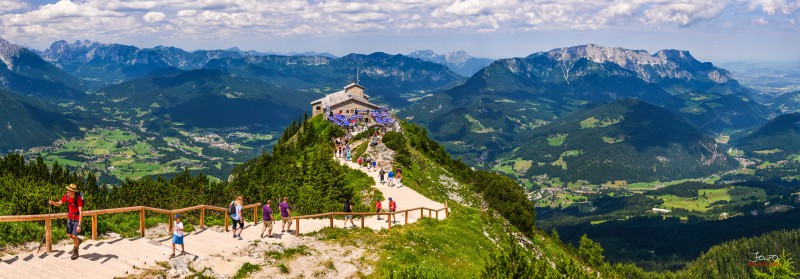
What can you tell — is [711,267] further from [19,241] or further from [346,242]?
[19,241]

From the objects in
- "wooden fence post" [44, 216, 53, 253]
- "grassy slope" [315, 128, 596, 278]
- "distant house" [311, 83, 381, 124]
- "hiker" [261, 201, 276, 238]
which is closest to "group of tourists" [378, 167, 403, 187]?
"grassy slope" [315, 128, 596, 278]

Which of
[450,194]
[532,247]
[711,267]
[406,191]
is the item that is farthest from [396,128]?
[711,267]

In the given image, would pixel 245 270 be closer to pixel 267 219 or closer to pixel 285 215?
pixel 267 219

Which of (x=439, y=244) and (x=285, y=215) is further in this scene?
(x=439, y=244)

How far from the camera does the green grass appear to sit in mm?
21192

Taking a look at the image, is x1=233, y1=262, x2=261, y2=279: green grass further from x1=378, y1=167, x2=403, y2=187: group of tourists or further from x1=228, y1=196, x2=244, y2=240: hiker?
x1=378, y1=167, x2=403, y2=187: group of tourists

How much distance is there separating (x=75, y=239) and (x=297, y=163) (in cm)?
4278

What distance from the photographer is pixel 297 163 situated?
6231cm

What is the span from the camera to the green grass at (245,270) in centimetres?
2119

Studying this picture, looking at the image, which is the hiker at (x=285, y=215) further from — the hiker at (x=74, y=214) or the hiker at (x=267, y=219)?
the hiker at (x=74, y=214)

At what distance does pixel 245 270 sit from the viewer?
21.7m

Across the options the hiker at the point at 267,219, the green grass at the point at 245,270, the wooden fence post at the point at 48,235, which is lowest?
the green grass at the point at 245,270

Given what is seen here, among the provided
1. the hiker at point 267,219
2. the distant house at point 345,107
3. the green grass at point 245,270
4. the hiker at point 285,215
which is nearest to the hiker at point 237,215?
the hiker at point 267,219

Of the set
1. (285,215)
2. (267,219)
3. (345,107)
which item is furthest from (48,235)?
(345,107)
